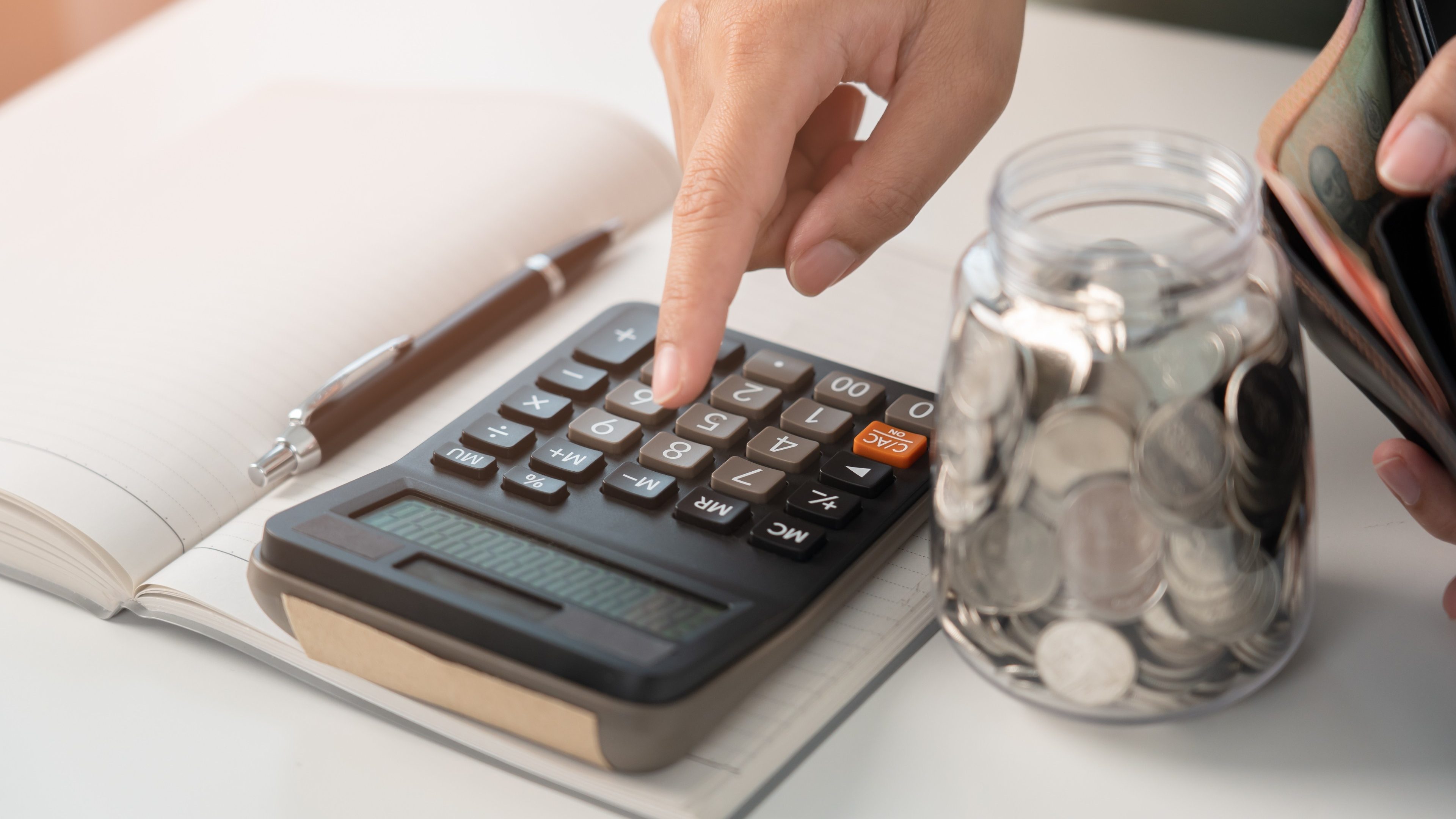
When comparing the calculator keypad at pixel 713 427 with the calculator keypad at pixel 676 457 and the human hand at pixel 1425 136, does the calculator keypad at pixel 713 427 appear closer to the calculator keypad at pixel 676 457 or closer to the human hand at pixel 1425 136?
the calculator keypad at pixel 676 457

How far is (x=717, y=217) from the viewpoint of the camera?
0.48 meters

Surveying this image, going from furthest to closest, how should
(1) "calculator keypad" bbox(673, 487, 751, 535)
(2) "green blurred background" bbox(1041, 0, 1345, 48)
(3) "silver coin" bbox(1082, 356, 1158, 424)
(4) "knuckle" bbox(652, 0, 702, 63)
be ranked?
(2) "green blurred background" bbox(1041, 0, 1345, 48)
(4) "knuckle" bbox(652, 0, 702, 63)
(1) "calculator keypad" bbox(673, 487, 751, 535)
(3) "silver coin" bbox(1082, 356, 1158, 424)

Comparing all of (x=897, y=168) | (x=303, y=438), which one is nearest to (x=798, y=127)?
(x=897, y=168)

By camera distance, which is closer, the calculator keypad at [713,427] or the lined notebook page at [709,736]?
the lined notebook page at [709,736]

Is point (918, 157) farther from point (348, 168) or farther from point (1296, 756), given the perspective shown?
point (348, 168)

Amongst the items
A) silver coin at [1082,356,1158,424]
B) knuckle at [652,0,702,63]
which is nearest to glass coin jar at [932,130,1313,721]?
silver coin at [1082,356,1158,424]

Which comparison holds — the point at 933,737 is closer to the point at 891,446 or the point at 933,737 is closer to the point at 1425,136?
the point at 891,446

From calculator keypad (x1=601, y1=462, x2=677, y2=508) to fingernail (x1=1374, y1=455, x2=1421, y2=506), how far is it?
0.26 metres

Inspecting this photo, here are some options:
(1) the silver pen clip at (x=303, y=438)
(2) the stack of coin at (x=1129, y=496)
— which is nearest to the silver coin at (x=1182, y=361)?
(2) the stack of coin at (x=1129, y=496)

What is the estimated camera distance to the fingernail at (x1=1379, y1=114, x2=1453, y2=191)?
1.21ft

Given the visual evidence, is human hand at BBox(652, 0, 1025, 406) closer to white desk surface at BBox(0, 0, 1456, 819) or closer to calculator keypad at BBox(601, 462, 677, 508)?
calculator keypad at BBox(601, 462, 677, 508)

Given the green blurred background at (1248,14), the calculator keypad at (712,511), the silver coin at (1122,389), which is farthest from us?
the green blurred background at (1248,14)

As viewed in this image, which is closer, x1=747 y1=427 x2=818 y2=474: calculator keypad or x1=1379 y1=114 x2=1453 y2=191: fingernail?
x1=1379 y1=114 x2=1453 y2=191: fingernail

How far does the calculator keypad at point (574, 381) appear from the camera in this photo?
523 millimetres
